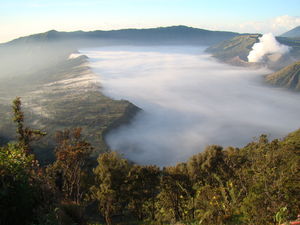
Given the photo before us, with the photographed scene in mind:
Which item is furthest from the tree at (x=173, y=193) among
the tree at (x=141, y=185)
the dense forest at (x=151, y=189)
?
the tree at (x=141, y=185)

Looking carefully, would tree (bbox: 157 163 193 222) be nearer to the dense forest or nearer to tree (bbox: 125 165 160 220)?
the dense forest

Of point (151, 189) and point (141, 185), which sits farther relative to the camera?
point (151, 189)

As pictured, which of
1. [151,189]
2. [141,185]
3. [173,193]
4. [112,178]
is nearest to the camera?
[112,178]

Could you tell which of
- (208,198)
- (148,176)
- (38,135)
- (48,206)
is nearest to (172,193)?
(148,176)

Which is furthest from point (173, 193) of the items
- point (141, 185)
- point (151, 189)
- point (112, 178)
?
point (112, 178)

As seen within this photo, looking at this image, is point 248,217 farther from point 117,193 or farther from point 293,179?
point 117,193

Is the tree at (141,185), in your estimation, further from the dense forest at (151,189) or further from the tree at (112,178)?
the tree at (112,178)

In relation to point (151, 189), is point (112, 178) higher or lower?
higher

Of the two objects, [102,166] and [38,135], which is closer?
[38,135]

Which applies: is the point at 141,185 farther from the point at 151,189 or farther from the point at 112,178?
the point at 112,178

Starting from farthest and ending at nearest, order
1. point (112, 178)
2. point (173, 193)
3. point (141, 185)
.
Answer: point (141, 185), point (173, 193), point (112, 178)

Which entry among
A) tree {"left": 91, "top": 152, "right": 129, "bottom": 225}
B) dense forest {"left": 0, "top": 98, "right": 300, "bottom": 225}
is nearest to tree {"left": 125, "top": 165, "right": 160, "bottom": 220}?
dense forest {"left": 0, "top": 98, "right": 300, "bottom": 225}
